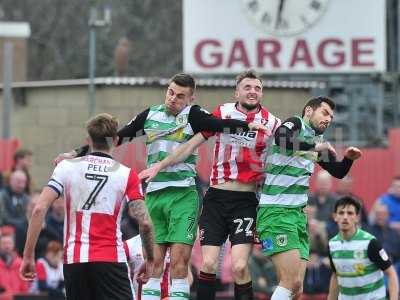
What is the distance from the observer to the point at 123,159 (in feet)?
68.9

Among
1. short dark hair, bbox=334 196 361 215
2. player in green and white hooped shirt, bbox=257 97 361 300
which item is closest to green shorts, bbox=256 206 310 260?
player in green and white hooped shirt, bbox=257 97 361 300

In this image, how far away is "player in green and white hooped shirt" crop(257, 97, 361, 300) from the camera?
1320cm

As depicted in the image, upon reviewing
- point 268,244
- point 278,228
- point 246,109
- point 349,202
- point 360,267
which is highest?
point 246,109

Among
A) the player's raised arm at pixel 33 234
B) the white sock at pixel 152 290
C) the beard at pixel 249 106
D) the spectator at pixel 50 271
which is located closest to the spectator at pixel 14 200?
the spectator at pixel 50 271

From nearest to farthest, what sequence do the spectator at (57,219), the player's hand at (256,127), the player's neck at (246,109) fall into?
the player's hand at (256,127), the player's neck at (246,109), the spectator at (57,219)

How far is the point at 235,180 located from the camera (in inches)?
531

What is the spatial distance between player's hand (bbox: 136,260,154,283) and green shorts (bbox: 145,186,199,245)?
3.64 ft

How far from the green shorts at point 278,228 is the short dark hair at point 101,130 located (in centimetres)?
230

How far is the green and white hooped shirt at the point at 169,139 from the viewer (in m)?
13.6

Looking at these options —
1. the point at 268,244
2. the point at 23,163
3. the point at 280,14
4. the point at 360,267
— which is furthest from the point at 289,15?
the point at 268,244

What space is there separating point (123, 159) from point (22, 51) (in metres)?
7.96

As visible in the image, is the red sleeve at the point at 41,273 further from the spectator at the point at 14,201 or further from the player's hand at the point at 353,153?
the player's hand at the point at 353,153

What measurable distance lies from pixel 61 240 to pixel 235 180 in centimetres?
556

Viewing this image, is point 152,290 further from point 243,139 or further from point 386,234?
point 386,234
